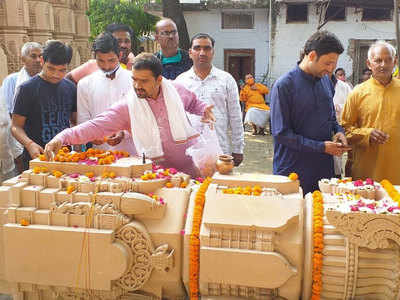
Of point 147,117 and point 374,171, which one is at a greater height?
point 147,117

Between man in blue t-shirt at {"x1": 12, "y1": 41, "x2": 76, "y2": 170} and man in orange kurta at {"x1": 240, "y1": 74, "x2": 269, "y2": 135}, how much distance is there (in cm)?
767

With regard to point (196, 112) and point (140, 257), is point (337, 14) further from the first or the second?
point (140, 257)

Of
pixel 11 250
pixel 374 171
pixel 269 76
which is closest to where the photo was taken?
pixel 11 250

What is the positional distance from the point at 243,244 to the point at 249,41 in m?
15.0

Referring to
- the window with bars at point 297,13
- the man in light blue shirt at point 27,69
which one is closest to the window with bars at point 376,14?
the window with bars at point 297,13

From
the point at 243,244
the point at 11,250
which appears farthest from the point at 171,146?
the point at 11,250

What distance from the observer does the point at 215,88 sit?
12.5 feet

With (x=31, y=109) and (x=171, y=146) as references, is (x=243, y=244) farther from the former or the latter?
(x=31, y=109)

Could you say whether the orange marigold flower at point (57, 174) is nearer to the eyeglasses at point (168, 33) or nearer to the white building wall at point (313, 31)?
the eyeglasses at point (168, 33)

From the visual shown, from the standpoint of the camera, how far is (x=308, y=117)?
305 centimetres

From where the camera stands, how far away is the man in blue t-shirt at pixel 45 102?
335cm

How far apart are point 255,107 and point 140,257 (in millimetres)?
8923

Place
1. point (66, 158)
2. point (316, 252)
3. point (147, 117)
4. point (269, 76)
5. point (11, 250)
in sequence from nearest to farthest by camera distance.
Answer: point (316, 252), point (11, 250), point (66, 158), point (147, 117), point (269, 76)

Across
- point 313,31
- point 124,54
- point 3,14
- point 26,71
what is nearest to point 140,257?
point 124,54
